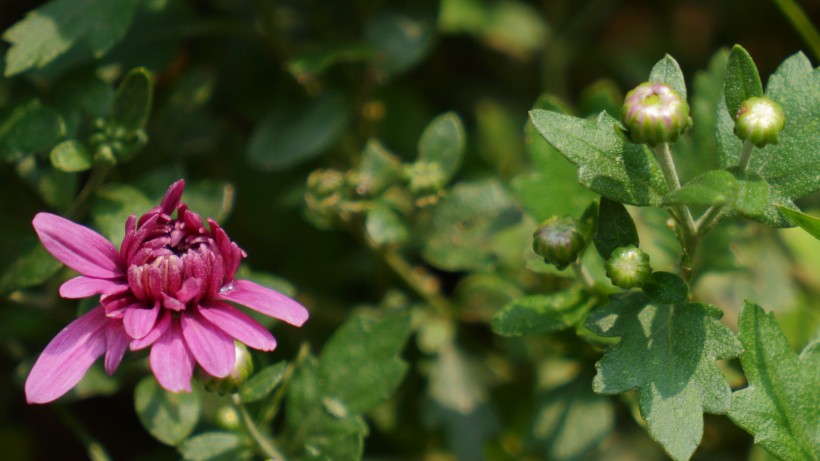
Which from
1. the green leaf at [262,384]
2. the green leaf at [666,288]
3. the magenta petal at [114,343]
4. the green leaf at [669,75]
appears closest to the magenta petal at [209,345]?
the magenta petal at [114,343]

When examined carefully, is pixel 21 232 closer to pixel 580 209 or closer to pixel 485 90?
pixel 580 209

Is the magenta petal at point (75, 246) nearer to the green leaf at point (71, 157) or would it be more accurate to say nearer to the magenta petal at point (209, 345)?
the magenta petal at point (209, 345)

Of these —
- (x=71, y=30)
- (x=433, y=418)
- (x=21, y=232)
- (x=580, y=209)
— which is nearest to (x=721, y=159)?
(x=580, y=209)

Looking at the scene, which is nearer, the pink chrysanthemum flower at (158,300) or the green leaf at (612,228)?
the pink chrysanthemum flower at (158,300)

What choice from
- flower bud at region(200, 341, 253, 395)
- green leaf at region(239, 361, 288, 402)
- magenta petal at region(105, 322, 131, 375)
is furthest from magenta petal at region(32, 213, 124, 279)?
green leaf at region(239, 361, 288, 402)

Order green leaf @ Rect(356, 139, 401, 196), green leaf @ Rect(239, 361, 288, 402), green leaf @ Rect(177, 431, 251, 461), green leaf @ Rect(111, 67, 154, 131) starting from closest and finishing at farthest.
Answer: green leaf @ Rect(239, 361, 288, 402)
green leaf @ Rect(177, 431, 251, 461)
green leaf @ Rect(111, 67, 154, 131)
green leaf @ Rect(356, 139, 401, 196)

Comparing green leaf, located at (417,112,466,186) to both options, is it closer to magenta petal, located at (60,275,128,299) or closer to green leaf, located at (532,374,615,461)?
green leaf, located at (532,374,615,461)
